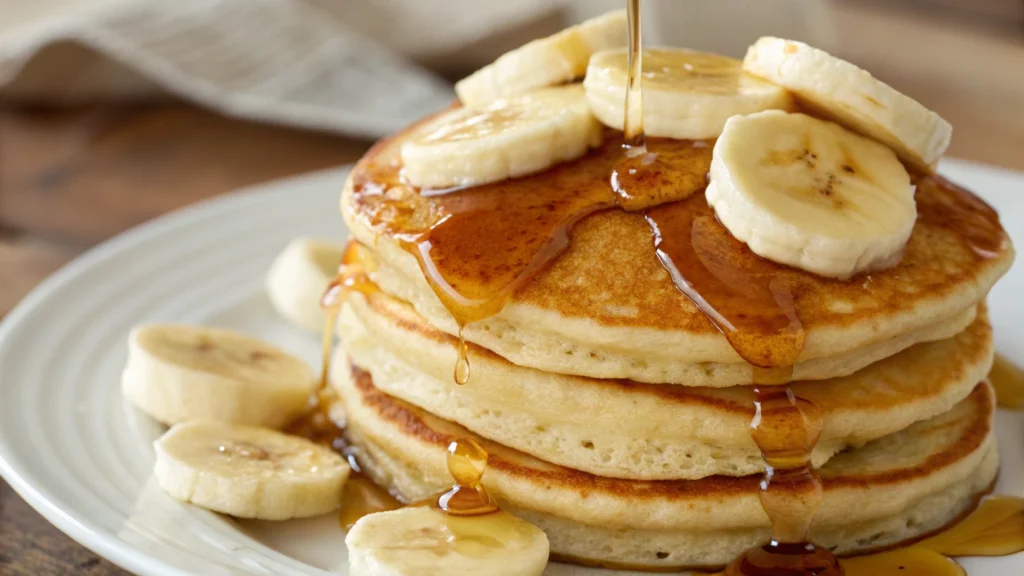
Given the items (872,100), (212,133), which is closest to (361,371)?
(872,100)

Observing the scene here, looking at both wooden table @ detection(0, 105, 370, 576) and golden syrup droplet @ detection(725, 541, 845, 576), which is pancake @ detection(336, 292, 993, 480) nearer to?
golden syrup droplet @ detection(725, 541, 845, 576)

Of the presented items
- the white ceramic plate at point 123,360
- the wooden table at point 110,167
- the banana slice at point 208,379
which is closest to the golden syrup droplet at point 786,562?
the white ceramic plate at point 123,360

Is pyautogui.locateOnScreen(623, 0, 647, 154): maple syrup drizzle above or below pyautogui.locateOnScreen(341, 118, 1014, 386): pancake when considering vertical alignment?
above

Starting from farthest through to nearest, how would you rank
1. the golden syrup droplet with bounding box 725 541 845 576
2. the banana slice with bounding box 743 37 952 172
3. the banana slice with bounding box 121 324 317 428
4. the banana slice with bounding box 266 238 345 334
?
the banana slice with bounding box 266 238 345 334
the banana slice with bounding box 121 324 317 428
the banana slice with bounding box 743 37 952 172
the golden syrup droplet with bounding box 725 541 845 576

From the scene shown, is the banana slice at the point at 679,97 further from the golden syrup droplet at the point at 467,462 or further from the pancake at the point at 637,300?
the golden syrup droplet at the point at 467,462

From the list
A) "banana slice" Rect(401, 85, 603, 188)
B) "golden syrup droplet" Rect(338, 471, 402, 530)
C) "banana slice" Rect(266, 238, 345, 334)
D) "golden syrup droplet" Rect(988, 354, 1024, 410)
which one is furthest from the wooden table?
"golden syrup droplet" Rect(988, 354, 1024, 410)

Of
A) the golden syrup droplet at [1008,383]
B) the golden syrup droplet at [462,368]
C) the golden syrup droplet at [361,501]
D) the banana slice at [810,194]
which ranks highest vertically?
the banana slice at [810,194]

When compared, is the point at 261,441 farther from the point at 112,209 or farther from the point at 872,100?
the point at 112,209
